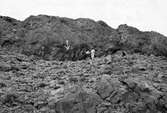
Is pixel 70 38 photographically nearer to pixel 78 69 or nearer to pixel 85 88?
pixel 78 69

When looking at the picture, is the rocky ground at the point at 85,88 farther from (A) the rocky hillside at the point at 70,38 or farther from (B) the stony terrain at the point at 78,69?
(A) the rocky hillside at the point at 70,38

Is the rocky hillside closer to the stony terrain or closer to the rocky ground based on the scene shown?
the stony terrain

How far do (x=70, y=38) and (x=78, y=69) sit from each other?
6.34 meters

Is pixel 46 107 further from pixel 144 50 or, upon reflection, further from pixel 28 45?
pixel 144 50

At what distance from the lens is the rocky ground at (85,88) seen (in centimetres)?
1095

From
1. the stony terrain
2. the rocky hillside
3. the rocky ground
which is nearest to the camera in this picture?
the rocky ground

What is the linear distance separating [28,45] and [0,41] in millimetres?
2062

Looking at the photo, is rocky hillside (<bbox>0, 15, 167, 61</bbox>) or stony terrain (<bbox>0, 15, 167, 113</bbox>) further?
rocky hillside (<bbox>0, 15, 167, 61</bbox>)

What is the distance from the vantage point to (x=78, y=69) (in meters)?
15.3

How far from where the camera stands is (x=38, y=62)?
1761 centimetres

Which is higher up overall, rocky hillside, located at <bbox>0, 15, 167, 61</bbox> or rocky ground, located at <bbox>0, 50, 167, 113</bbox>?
rocky hillside, located at <bbox>0, 15, 167, 61</bbox>

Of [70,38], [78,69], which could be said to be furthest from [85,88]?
[70,38]

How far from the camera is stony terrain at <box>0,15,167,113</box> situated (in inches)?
439

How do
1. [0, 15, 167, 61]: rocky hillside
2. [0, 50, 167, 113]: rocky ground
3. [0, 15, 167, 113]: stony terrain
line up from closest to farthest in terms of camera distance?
1. [0, 50, 167, 113]: rocky ground
2. [0, 15, 167, 113]: stony terrain
3. [0, 15, 167, 61]: rocky hillside
